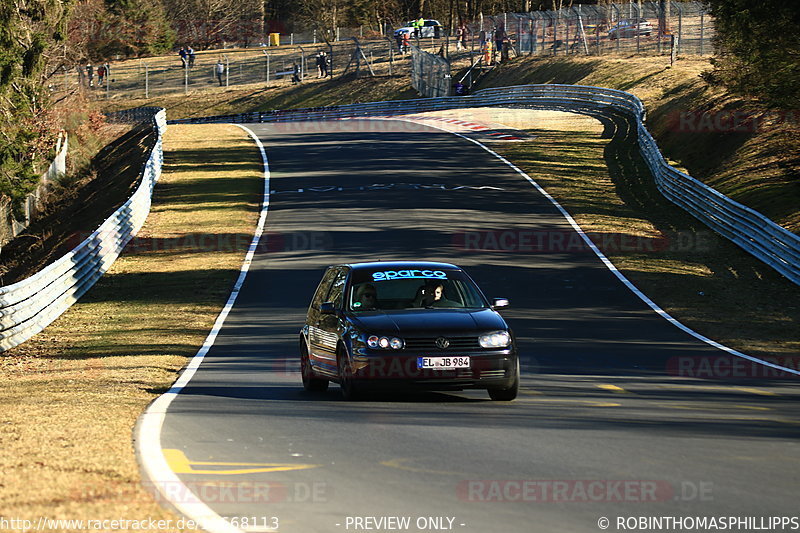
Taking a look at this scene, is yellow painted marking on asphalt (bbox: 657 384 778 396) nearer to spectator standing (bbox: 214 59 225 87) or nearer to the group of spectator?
the group of spectator

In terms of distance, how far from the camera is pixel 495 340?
1244 cm

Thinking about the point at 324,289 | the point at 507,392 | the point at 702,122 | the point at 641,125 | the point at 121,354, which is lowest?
the point at 121,354

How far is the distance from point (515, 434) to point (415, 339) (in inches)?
84.4

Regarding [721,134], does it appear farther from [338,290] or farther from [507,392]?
[507,392]

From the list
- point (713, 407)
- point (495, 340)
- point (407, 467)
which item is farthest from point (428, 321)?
point (407, 467)

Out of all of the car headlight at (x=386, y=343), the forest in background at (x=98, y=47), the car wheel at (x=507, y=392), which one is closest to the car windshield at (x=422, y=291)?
the car headlight at (x=386, y=343)

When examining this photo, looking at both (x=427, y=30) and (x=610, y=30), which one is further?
(x=427, y=30)

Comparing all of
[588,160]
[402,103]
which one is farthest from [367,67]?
[588,160]

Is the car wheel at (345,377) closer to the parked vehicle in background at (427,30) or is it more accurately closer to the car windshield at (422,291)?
the car windshield at (422,291)

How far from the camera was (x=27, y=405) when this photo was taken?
12.6 metres

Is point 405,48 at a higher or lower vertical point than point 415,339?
higher

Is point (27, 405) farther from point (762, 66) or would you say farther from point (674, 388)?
point (762, 66)

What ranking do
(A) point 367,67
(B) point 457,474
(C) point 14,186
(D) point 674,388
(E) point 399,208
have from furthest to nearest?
(A) point 367,67, (C) point 14,186, (E) point 399,208, (D) point 674,388, (B) point 457,474

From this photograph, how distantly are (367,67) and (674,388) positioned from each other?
3311 inches
